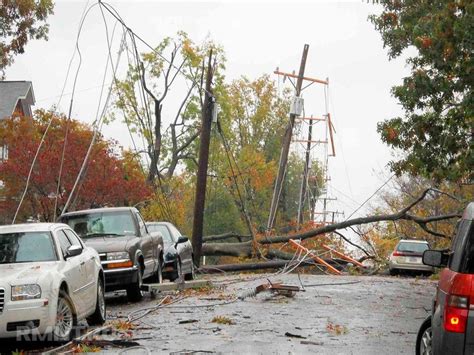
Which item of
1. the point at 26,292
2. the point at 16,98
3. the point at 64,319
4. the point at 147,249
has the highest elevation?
the point at 16,98

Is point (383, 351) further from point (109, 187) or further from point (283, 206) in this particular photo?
point (283, 206)

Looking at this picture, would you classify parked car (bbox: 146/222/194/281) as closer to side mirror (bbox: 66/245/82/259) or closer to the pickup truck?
the pickup truck

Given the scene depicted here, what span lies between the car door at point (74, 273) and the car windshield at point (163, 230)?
1048 cm

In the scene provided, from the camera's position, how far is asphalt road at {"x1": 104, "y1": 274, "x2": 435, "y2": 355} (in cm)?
1266

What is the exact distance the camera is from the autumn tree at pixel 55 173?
39281mm

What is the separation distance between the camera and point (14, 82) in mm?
55656

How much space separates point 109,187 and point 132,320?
2601 centimetres

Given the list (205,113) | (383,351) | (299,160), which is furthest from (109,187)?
(299,160)

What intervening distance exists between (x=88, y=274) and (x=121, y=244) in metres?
4.60

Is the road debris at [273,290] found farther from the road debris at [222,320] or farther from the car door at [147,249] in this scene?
the road debris at [222,320]

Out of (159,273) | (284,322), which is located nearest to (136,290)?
(159,273)

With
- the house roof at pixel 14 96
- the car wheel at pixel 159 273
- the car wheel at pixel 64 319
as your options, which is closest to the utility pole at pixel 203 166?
the car wheel at pixel 159 273

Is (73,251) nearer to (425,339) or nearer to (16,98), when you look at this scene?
(425,339)

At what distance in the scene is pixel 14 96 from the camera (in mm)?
52656
